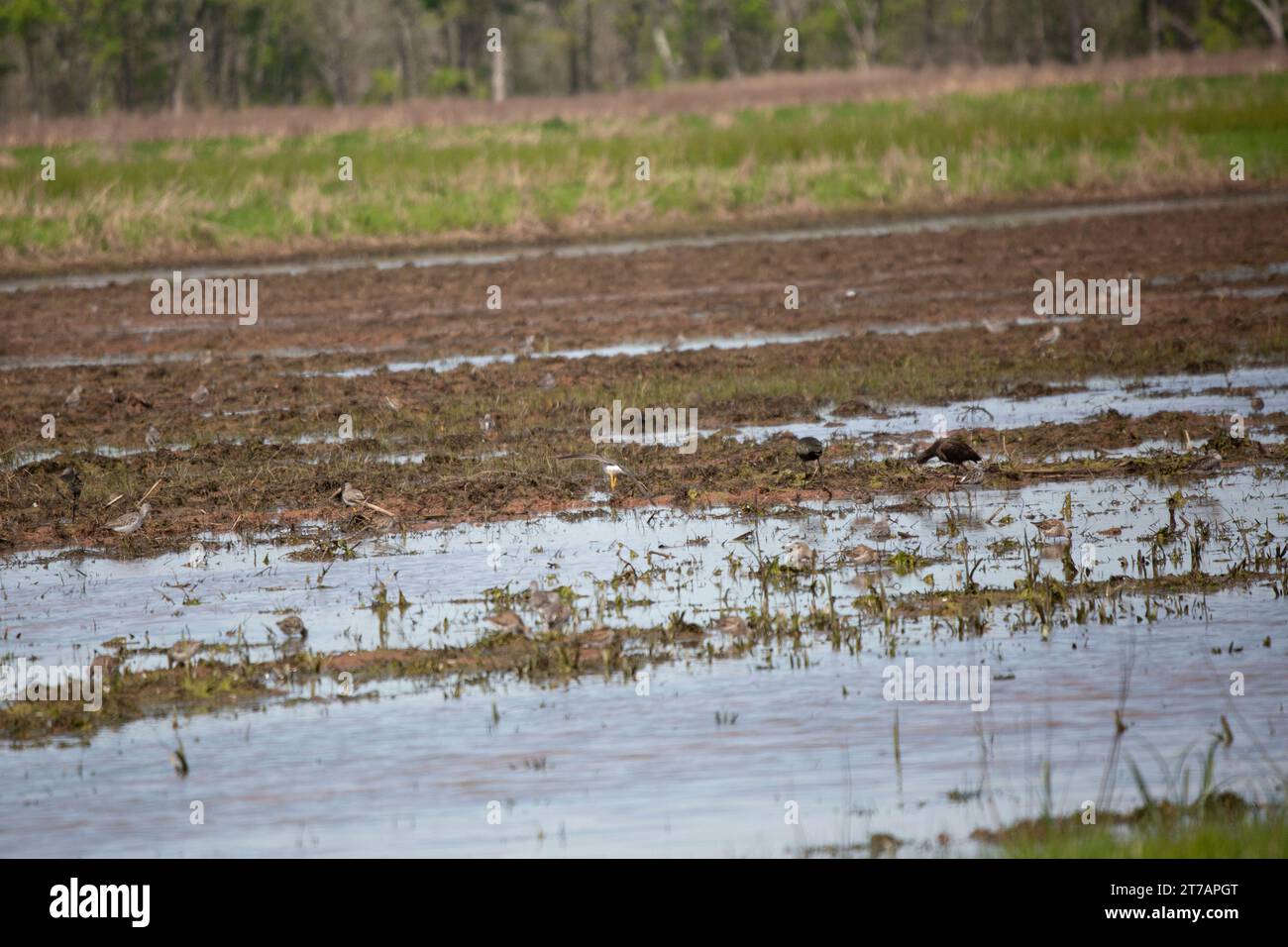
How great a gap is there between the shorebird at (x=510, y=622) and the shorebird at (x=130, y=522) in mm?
3723

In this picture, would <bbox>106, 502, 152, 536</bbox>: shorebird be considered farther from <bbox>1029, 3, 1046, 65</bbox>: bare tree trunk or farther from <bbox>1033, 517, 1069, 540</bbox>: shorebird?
<bbox>1029, 3, 1046, 65</bbox>: bare tree trunk

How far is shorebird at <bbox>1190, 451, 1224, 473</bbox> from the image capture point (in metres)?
11.2

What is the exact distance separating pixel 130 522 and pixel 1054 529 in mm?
5803

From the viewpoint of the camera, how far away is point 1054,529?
31.9ft

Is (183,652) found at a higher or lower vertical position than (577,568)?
lower

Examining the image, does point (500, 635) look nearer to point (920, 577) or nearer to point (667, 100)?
point (920, 577)

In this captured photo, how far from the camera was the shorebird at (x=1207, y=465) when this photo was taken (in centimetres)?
1118

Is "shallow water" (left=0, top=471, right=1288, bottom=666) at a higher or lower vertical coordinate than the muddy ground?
Result: lower

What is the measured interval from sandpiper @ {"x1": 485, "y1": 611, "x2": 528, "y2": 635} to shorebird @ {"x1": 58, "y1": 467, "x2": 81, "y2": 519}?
5.00 meters
